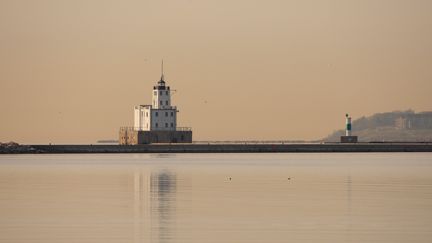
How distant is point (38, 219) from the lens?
32375mm

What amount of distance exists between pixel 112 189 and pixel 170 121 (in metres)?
78.9

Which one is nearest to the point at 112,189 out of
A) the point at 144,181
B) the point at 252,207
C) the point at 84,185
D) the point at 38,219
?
the point at 84,185

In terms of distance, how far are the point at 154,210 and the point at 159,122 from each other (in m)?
91.2

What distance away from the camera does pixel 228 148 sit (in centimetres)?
14250

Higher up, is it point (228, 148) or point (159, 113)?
point (159, 113)

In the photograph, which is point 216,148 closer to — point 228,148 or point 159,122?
point 228,148

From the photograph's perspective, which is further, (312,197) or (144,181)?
(144,181)

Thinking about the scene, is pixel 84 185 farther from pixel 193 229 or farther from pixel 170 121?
pixel 170 121

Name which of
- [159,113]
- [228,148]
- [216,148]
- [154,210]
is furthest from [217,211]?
[228,148]

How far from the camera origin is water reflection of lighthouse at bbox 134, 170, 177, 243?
28.4 meters

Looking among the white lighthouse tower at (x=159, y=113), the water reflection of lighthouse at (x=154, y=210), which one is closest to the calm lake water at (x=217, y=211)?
the water reflection of lighthouse at (x=154, y=210)

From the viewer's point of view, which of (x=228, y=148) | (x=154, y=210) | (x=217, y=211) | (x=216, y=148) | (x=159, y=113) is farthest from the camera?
(x=228, y=148)

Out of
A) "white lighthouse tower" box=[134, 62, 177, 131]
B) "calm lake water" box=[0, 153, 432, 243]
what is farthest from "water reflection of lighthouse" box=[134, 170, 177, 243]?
"white lighthouse tower" box=[134, 62, 177, 131]

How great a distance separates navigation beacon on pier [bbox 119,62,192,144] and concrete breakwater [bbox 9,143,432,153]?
1244 mm
